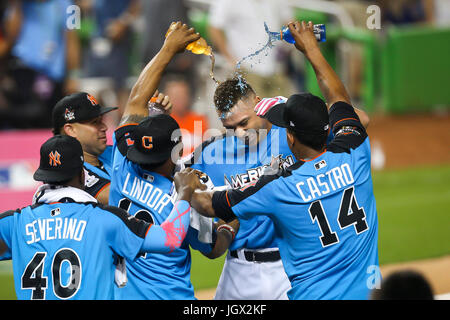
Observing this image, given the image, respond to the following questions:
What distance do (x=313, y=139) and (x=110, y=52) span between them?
939cm

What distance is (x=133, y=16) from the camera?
12922mm

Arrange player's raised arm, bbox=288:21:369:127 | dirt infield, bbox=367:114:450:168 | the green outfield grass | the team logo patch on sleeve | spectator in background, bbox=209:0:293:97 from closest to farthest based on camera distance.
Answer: the team logo patch on sleeve
player's raised arm, bbox=288:21:369:127
the green outfield grass
spectator in background, bbox=209:0:293:97
dirt infield, bbox=367:114:450:168

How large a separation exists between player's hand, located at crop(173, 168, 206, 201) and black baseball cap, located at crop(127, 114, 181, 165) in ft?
0.54

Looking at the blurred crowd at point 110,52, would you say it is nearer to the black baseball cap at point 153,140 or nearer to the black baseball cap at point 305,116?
the black baseball cap at point 153,140

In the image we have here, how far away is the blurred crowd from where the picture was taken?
35.2ft

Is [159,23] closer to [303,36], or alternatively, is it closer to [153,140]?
[303,36]

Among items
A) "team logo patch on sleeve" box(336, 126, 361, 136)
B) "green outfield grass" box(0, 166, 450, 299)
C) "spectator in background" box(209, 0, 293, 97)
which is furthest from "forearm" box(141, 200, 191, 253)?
"spectator in background" box(209, 0, 293, 97)

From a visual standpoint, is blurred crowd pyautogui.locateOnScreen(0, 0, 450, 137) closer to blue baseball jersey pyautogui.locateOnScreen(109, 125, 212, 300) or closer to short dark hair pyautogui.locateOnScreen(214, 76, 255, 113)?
short dark hair pyautogui.locateOnScreen(214, 76, 255, 113)

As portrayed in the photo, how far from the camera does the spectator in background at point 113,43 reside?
1257 cm

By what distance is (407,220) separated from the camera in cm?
1029

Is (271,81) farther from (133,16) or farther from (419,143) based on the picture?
(419,143)

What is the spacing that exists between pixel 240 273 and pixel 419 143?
1148 cm

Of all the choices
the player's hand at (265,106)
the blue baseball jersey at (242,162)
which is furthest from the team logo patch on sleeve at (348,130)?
the blue baseball jersey at (242,162)

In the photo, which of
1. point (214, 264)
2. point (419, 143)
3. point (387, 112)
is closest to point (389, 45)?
point (387, 112)
